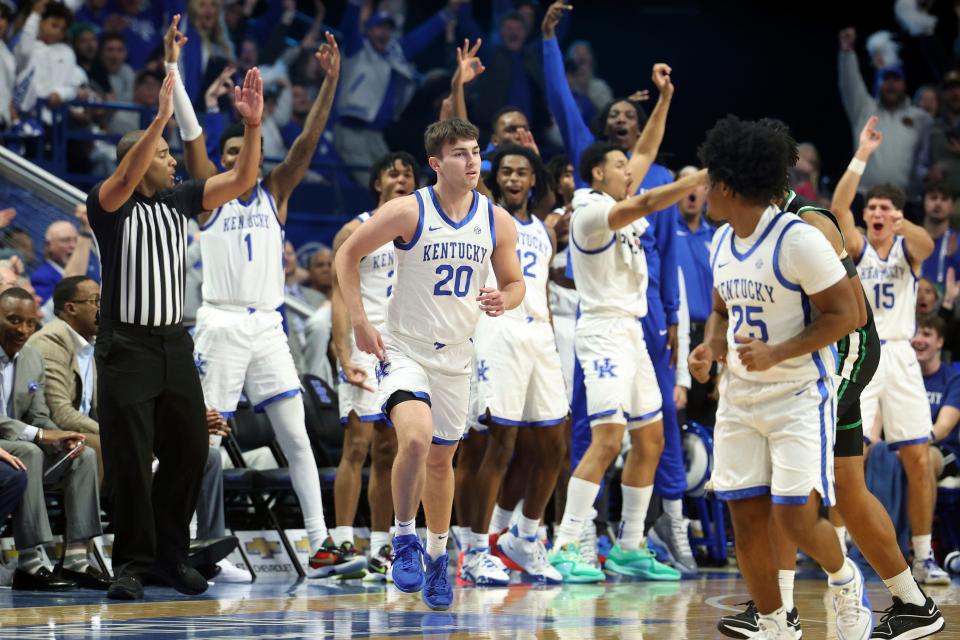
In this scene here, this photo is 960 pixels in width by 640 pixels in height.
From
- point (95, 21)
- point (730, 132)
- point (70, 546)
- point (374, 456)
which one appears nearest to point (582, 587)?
point (374, 456)

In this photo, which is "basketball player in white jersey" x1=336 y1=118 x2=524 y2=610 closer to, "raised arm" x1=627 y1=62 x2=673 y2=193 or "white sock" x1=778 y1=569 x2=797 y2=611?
"white sock" x1=778 y1=569 x2=797 y2=611

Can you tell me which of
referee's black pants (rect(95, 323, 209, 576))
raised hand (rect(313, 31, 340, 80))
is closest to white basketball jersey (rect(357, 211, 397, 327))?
raised hand (rect(313, 31, 340, 80))

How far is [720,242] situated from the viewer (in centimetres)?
514

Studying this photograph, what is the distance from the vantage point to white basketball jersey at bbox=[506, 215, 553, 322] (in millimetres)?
7852

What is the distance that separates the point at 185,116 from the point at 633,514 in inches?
131

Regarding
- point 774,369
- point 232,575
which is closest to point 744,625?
point 774,369

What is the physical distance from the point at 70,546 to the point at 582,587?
104 inches

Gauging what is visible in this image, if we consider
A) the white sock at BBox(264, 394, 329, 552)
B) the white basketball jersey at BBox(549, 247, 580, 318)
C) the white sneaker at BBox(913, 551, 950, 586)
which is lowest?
the white sneaker at BBox(913, 551, 950, 586)

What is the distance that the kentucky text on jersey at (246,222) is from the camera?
767 cm

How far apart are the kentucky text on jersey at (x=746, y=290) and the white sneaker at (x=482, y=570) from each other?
2891 millimetres

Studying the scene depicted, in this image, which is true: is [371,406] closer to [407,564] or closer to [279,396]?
[279,396]

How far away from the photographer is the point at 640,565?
8086mm

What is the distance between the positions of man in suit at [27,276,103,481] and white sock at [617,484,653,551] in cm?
294

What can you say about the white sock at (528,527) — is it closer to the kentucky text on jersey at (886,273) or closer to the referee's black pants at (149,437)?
the referee's black pants at (149,437)
